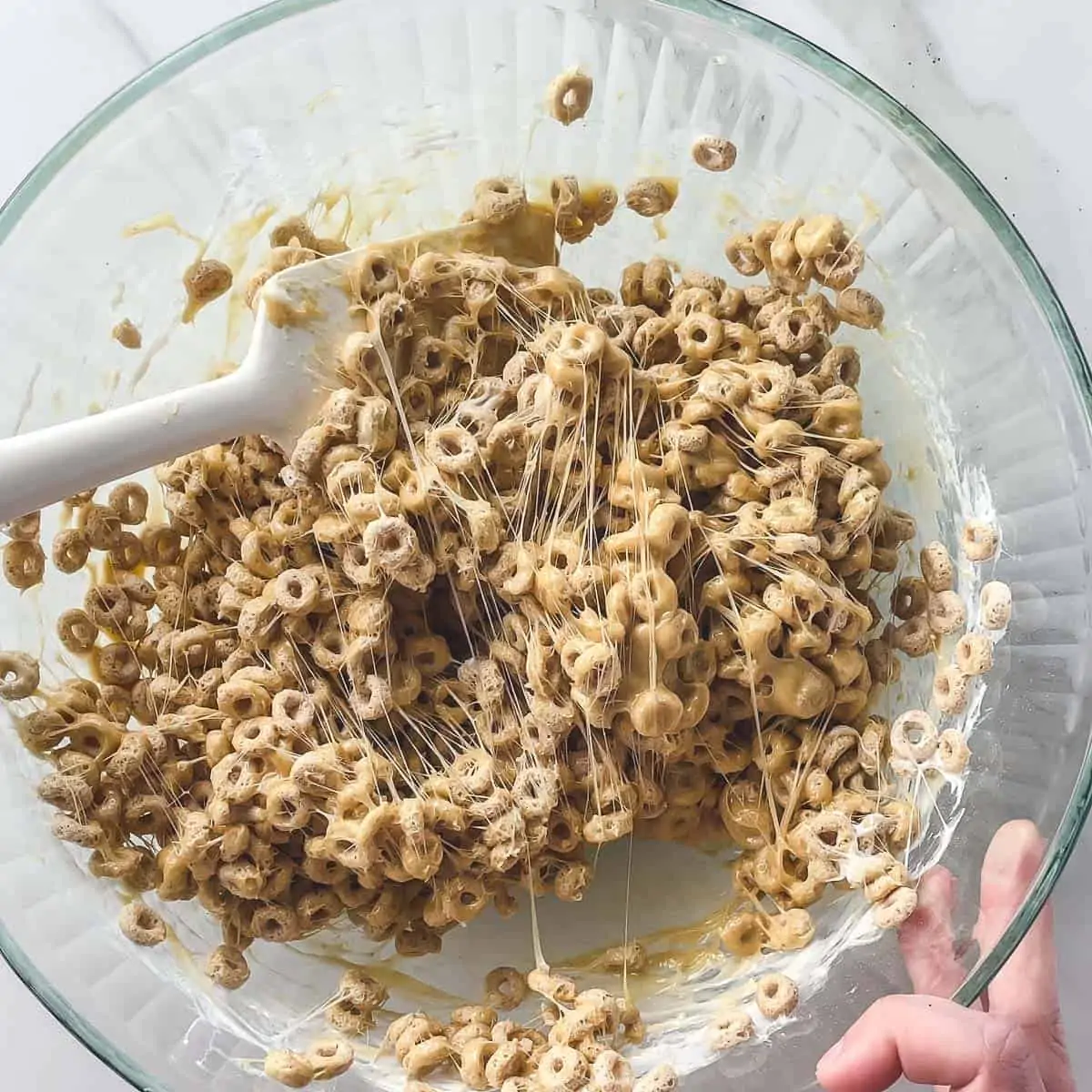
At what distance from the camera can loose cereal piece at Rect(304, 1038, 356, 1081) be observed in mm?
807

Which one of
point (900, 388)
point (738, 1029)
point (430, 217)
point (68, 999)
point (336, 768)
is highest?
point (430, 217)

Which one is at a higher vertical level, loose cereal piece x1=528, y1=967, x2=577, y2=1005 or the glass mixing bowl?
the glass mixing bowl

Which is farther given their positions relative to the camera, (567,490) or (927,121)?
(927,121)

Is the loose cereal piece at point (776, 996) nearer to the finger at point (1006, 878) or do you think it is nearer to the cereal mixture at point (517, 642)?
the cereal mixture at point (517, 642)

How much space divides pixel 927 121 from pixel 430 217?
1.46 ft

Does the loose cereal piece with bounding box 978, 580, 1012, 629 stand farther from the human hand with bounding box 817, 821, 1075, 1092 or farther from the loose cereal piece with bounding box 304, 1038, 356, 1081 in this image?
the loose cereal piece with bounding box 304, 1038, 356, 1081

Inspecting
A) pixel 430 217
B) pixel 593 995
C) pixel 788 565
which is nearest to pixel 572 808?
pixel 593 995

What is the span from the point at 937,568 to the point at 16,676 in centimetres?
66

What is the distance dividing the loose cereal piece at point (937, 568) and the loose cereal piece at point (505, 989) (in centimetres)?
42

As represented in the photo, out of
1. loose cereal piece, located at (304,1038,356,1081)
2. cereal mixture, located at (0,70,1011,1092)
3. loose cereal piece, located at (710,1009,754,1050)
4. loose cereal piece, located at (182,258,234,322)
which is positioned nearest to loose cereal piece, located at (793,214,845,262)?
cereal mixture, located at (0,70,1011,1092)

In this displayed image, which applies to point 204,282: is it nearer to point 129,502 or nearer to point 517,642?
point 129,502

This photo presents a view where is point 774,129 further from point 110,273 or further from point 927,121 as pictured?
point 110,273

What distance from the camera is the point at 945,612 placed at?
833 mm

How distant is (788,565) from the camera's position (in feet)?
2.57
